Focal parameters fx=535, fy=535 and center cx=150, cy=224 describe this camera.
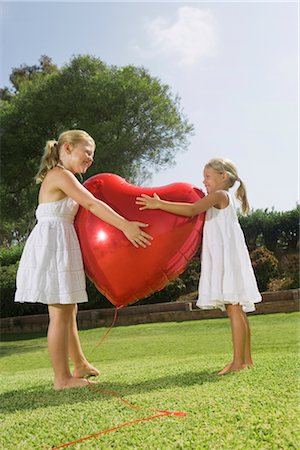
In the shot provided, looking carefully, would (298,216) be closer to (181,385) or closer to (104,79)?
(104,79)

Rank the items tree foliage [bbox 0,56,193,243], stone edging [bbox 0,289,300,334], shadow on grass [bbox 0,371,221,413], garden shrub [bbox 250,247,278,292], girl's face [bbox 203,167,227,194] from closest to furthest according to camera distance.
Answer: shadow on grass [bbox 0,371,221,413]
girl's face [bbox 203,167,227,194]
stone edging [bbox 0,289,300,334]
garden shrub [bbox 250,247,278,292]
tree foliage [bbox 0,56,193,243]

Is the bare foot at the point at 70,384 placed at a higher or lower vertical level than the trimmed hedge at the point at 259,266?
lower

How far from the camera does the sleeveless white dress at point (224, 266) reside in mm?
3754

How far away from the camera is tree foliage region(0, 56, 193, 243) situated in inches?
589

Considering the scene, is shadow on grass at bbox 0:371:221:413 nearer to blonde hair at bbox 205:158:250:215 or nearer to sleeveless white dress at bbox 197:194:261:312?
sleeveless white dress at bbox 197:194:261:312

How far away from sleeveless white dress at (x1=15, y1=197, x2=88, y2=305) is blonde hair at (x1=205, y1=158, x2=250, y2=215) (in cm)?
108

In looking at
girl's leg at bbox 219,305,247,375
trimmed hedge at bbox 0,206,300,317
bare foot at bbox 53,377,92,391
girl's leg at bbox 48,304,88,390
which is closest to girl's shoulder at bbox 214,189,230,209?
girl's leg at bbox 219,305,247,375

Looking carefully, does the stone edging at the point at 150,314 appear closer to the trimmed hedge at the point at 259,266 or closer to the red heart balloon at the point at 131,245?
the trimmed hedge at the point at 259,266

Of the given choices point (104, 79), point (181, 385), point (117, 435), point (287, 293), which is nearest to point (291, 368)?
point (181, 385)

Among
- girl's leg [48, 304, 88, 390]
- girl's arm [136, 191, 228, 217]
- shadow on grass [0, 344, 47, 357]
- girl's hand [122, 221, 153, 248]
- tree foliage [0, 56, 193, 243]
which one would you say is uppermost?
tree foliage [0, 56, 193, 243]

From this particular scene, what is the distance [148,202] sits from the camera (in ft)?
11.8

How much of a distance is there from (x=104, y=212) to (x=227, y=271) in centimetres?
98

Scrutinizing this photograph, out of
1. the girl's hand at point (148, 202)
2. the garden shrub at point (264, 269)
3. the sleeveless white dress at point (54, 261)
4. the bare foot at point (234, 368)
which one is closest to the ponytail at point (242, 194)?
the girl's hand at point (148, 202)

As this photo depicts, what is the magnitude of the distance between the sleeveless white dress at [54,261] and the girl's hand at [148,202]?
49 centimetres
